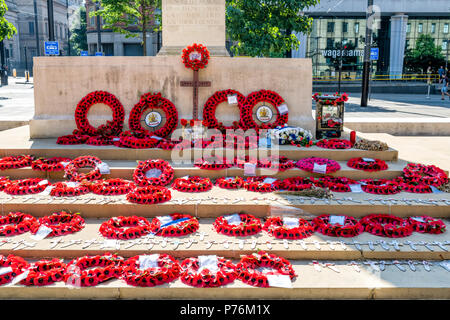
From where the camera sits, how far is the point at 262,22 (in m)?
18.2

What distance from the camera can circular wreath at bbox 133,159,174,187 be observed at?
6.22 m

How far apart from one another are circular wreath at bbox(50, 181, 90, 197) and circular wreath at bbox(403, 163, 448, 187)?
476 centimetres

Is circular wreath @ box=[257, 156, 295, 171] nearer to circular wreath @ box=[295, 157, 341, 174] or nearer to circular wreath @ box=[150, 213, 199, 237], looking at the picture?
circular wreath @ box=[295, 157, 341, 174]

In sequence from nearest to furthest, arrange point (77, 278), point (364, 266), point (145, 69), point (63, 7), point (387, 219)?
point (77, 278)
point (364, 266)
point (387, 219)
point (145, 69)
point (63, 7)

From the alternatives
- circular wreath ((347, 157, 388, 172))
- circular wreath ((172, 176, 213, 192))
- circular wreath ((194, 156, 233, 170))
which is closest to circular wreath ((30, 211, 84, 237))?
circular wreath ((172, 176, 213, 192))

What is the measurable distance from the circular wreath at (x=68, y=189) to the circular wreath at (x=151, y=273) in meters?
1.88

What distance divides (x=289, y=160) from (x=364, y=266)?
115 inches

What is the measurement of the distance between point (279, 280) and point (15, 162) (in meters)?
4.65

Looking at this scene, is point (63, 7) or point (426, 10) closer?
point (426, 10)
